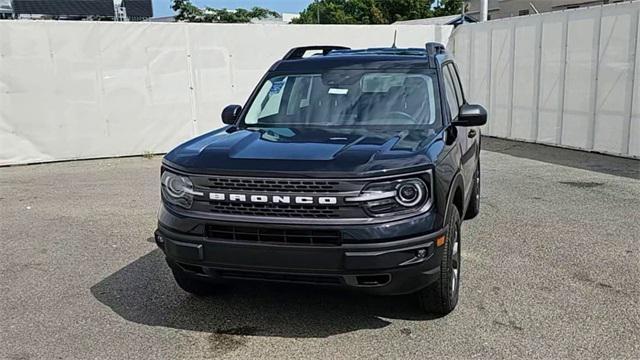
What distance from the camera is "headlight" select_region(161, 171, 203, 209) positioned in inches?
142

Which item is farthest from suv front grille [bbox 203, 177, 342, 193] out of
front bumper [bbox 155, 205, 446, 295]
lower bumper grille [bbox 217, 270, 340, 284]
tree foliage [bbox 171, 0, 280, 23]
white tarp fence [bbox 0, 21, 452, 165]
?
tree foliage [bbox 171, 0, 280, 23]

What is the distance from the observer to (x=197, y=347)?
3592 millimetres

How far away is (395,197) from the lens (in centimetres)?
336

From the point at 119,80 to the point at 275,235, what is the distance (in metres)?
8.67

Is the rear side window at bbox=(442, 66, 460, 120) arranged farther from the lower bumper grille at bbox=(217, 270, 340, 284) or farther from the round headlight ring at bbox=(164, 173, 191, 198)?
the round headlight ring at bbox=(164, 173, 191, 198)

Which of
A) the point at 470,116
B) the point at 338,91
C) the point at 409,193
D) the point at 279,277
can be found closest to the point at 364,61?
the point at 338,91

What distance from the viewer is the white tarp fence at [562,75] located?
1011 centimetres

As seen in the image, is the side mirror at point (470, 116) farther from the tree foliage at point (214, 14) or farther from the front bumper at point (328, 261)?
the tree foliage at point (214, 14)

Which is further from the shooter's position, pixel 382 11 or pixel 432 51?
pixel 382 11

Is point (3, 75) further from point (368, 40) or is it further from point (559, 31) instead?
point (559, 31)

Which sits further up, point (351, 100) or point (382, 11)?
point (382, 11)

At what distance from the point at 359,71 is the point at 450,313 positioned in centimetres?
198

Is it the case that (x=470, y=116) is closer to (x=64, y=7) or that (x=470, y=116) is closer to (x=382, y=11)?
(x=64, y=7)

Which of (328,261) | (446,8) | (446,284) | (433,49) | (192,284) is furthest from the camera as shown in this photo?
(446,8)
